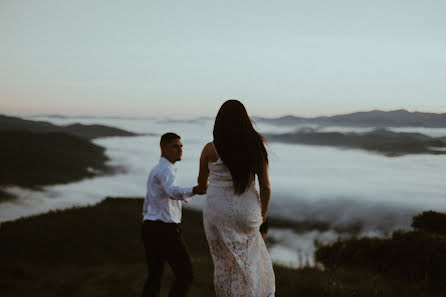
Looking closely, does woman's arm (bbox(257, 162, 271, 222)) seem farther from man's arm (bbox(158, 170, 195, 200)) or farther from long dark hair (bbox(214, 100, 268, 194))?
man's arm (bbox(158, 170, 195, 200))

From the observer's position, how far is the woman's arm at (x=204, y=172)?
405 centimetres

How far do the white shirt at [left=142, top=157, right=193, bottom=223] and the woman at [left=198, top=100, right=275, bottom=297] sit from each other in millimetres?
731

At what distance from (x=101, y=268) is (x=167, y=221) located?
8.72 m

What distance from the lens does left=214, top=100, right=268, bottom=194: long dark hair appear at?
12.4 feet

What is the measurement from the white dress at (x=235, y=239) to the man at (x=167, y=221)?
24.6 inches

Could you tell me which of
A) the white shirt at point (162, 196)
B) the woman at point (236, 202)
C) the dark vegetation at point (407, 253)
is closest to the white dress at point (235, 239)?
the woman at point (236, 202)

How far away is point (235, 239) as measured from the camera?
404 centimetres

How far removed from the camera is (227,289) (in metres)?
4.19

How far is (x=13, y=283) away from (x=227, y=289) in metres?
9.53

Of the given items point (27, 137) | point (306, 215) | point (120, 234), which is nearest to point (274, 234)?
point (306, 215)

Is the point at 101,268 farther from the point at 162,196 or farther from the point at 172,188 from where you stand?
the point at 172,188

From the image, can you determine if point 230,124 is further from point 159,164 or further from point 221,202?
point 159,164

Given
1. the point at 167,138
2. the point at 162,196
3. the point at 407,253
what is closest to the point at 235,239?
the point at 162,196

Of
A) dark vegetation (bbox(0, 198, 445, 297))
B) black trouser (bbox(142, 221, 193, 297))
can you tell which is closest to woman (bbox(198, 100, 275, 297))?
black trouser (bbox(142, 221, 193, 297))
